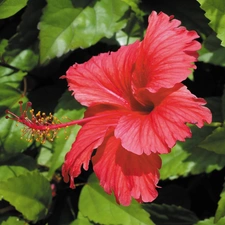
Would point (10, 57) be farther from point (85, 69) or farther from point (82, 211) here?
point (82, 211)

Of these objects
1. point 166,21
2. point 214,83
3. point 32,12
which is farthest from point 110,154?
point 214,83

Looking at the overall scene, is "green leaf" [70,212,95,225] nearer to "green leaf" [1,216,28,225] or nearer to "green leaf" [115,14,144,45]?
"green leaf" [1,216,28,225]

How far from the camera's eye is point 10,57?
1.68 meters

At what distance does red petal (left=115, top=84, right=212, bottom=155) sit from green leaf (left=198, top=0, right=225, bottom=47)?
20 cm

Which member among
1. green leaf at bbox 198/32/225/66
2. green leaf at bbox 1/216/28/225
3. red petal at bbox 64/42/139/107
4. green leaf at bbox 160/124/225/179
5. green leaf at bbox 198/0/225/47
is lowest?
green leaf at bbox 1/216/28/225

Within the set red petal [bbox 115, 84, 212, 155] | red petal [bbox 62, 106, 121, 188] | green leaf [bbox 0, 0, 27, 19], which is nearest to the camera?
red petal [bbox 115, 84, 212, 155]

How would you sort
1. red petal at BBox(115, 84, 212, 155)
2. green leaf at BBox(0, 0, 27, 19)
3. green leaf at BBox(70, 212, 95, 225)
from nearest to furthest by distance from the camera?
red petal at BBox(115, 84, 212, 155) < green leaf at BBox(0, 0, 27, 19) < green leaf at BBox(70, 212, 95, 225)

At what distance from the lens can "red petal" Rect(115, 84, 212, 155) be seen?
43.8 inches

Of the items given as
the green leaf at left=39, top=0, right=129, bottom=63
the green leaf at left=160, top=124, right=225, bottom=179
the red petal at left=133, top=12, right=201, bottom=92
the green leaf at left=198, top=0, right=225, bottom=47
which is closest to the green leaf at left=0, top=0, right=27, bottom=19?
the green leaf at left=39, top=0, right=129, bottom=63

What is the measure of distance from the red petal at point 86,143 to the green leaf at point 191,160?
33 cm

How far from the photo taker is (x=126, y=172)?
1.20 m

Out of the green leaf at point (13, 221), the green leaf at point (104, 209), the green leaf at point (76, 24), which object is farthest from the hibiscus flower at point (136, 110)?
the green leaf at point (13, 221)

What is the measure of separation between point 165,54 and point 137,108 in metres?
0.19

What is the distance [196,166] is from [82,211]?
0.36 metres
